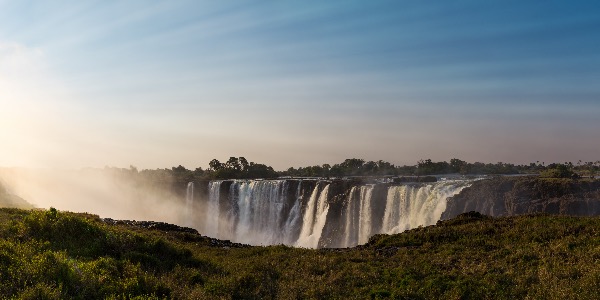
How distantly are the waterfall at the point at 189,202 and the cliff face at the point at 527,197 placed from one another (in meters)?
48.2

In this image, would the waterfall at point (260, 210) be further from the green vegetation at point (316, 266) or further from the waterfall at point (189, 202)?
the green vegetation at point (316, 266)

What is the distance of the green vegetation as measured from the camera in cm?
1266

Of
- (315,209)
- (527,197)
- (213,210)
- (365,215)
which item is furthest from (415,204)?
(213,210)

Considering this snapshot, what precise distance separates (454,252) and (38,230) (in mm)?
19400

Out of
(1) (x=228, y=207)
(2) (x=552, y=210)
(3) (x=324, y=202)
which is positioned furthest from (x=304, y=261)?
(1) (x=228, y=207)

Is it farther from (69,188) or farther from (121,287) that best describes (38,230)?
(69,188)

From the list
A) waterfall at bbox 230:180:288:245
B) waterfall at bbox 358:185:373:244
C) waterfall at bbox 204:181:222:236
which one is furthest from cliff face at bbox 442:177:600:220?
waterfall at bbox 204:181:222:236

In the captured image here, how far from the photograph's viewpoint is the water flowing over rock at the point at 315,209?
43.4 m

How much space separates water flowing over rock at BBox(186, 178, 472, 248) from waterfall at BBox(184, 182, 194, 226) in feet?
2.96

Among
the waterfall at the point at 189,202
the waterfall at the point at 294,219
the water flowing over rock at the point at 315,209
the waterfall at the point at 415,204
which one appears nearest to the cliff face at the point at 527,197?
the waterfall at the point at 415,204

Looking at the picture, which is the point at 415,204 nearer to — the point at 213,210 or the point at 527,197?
the point at 527,197

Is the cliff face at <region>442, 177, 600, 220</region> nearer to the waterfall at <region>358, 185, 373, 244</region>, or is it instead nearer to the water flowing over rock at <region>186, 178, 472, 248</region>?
the water flowing over rock at <region>186, 178, 472, 248</region>

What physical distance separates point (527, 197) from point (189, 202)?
55.8 m

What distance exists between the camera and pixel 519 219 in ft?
78.5
